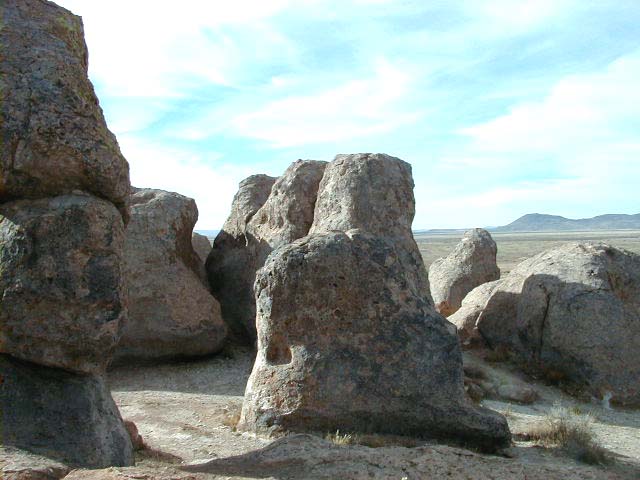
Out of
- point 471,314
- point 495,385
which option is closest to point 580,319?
point 495,385

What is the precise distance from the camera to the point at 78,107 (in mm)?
6516

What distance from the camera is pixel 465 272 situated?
17625 mm

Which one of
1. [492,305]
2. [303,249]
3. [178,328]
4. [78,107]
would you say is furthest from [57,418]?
[492,305]

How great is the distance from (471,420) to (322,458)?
7.55ft

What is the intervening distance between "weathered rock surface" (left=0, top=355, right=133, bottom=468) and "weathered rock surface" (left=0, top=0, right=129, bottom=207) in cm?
162

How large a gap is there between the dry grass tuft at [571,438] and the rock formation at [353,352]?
718 millimetres

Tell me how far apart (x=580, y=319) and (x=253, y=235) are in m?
6.16

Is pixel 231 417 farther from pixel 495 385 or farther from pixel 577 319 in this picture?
pixel 577 319

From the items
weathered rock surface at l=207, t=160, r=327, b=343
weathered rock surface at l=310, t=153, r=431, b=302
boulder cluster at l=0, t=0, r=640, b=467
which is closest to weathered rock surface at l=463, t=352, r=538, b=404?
boulder cluster at l=0, t=0, r=640, b=467

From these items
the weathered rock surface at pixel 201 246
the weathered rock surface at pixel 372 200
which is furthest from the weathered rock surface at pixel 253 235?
the weathered rock surface at pixel 201 246

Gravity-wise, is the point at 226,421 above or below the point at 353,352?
below

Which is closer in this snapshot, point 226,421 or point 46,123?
point 46,123

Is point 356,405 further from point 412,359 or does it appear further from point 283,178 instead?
point 283,178

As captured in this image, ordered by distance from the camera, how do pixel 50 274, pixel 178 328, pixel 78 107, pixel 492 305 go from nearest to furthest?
pixel 50 274, pixel 78 107, pixel 178 328, pixel 492 305
